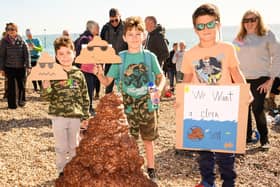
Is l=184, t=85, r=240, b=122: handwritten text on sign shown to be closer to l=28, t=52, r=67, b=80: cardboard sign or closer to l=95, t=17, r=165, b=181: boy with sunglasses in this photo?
l=95, t=17, r=165, b=181: boy with sunglasses

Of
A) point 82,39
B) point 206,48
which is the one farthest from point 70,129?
point 82,39

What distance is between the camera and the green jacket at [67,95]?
12.1ft

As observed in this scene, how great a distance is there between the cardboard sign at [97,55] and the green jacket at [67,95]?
74cm

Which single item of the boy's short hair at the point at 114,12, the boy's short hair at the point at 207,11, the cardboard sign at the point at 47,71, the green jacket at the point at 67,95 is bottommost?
the green jacket at the point at 67,95

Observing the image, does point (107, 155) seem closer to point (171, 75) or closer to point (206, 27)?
point (206, 27)

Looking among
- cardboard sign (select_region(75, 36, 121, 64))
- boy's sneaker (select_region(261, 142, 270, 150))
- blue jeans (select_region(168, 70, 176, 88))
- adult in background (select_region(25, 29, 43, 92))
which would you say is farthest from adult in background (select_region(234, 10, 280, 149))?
blue jeans (select_region(168, 70, 176, 88))

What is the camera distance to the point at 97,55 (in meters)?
2.99

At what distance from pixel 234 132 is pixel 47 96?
185cm

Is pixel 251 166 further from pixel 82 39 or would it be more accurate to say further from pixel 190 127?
pixel 82 39

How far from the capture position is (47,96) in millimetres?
3672

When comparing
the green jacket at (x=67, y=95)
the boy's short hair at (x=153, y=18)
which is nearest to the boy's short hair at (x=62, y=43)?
the green jacket at (x=67, y=95)

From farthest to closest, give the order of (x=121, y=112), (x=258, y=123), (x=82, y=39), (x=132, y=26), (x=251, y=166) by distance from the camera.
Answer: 1. (x=82, y=39)
2. (x=258, y=123)
3. (x=251, y=166)
4. (x=132, y=26)
5. (x=121, y=112)

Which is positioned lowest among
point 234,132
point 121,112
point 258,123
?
point 258,123

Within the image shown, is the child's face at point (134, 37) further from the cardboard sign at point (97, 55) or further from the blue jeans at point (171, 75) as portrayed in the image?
the blue jeans at point (171, 75)
